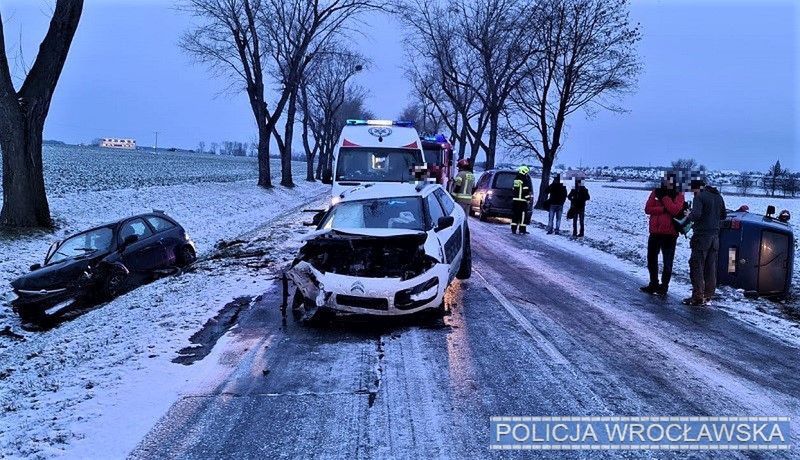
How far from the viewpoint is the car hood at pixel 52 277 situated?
8820 millimetres

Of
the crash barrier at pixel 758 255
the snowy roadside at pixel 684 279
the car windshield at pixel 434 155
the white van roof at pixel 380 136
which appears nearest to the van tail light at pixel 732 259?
the crash barrier at pixel 758 255

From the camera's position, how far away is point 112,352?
236 inches

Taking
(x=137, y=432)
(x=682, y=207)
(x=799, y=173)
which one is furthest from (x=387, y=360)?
(x=799, y=173)

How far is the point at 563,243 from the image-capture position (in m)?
15.2

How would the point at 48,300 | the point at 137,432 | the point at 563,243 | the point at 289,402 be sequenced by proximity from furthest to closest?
the point at 563,243
the point at 48,300
the point at 289,402
the point at 137,432

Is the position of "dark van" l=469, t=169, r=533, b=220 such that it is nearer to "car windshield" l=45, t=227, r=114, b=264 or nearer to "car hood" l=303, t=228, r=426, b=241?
"car windshield" l=45, t=227, r=114, b=264

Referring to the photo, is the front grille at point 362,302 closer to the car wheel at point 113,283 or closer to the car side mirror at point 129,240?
the car wheel at point 113,283

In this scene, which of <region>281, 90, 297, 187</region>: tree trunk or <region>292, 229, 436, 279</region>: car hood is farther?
<region>281, 90, 297, 187</region>: tree trunk

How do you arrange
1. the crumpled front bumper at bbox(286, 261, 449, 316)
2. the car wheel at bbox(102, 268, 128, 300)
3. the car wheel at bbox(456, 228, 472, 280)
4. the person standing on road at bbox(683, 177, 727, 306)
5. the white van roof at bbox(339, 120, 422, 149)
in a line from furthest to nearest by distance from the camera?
the white van roof at bbox(339, 120, 422, 149) < the car wheel at bbox(102, 268, 128, 300) < the car wheel at bbox(456, 228, 472, 280) < the person standing on road at bbox(683, 177, 727, 306) < the crumpled front bumper at bbox(286, 261, 449, 316)

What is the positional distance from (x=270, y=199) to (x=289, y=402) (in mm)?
24730

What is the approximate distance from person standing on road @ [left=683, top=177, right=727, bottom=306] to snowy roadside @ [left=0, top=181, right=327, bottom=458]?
6524 mm

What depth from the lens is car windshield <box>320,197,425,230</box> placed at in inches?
300

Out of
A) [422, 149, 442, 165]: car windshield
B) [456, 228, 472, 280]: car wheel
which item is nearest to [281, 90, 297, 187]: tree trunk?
[422, 149, 442, 165]: car windshield

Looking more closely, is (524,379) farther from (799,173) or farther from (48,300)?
(799,173)
